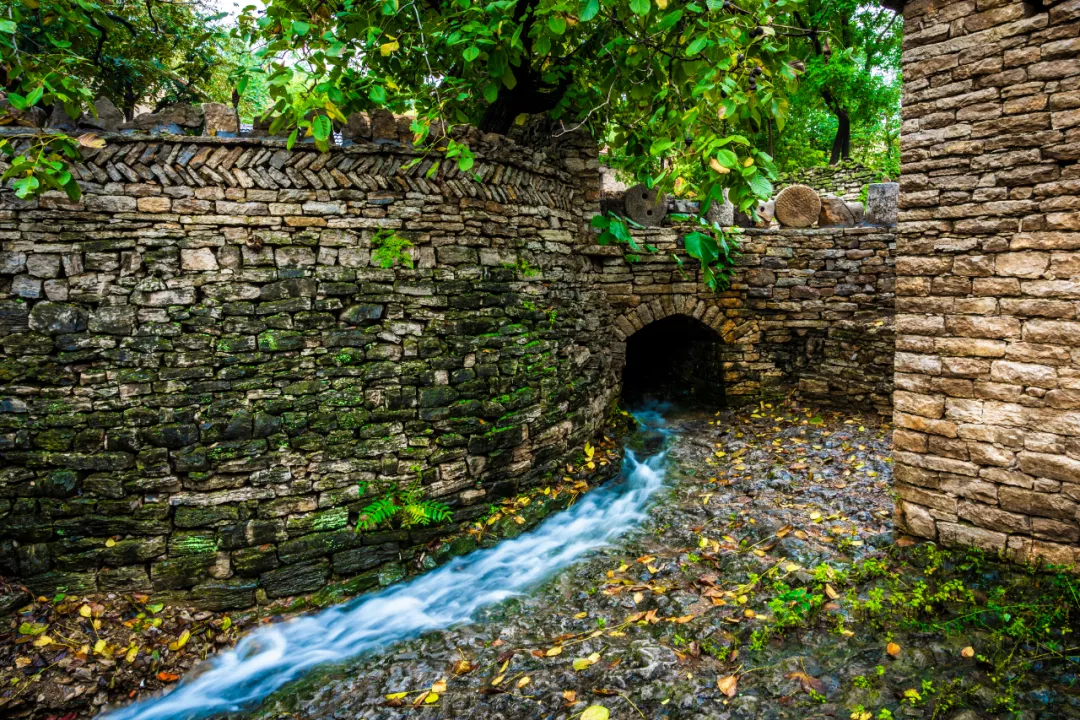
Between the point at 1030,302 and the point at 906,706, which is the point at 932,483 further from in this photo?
the point at 906,706

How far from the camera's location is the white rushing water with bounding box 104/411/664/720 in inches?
134

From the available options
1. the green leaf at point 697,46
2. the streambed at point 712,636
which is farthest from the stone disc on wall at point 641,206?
the green leaf at point 697,46

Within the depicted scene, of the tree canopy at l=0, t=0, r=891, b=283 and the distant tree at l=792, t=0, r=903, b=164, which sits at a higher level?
the distant tree at l=792, t=0, r=903, b=164

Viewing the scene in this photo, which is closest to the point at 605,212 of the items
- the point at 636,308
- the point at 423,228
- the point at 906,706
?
the point at 636,308

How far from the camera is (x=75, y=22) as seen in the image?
12.4ft

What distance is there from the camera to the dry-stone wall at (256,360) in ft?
11.6

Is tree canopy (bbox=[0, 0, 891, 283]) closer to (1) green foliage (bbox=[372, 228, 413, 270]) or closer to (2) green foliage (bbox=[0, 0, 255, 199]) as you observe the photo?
(2) green foliage (bbox=[0, 0, 255, 199])

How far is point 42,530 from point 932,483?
19.1ft

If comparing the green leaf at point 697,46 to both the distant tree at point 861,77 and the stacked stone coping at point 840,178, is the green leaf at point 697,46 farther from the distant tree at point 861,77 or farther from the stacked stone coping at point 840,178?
the distant tree at point 861,77

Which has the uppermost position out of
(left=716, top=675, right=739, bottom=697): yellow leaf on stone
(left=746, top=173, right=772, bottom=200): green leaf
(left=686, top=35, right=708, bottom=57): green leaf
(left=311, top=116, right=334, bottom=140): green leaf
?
(left=686, top=35, right=708, bottom=57): green leaf

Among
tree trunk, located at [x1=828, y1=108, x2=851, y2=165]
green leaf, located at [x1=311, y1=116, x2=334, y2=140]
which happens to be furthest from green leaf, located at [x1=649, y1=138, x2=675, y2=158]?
tree trunk, located at [x1=828, y1=108, x2=851, y2=165]

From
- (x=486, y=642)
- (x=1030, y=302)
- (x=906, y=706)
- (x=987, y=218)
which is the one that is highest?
(x=987, y=218)

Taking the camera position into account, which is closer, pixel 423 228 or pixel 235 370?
pixel 235 370

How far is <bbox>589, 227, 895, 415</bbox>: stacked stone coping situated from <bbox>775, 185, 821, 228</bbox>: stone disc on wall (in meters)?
0.34
